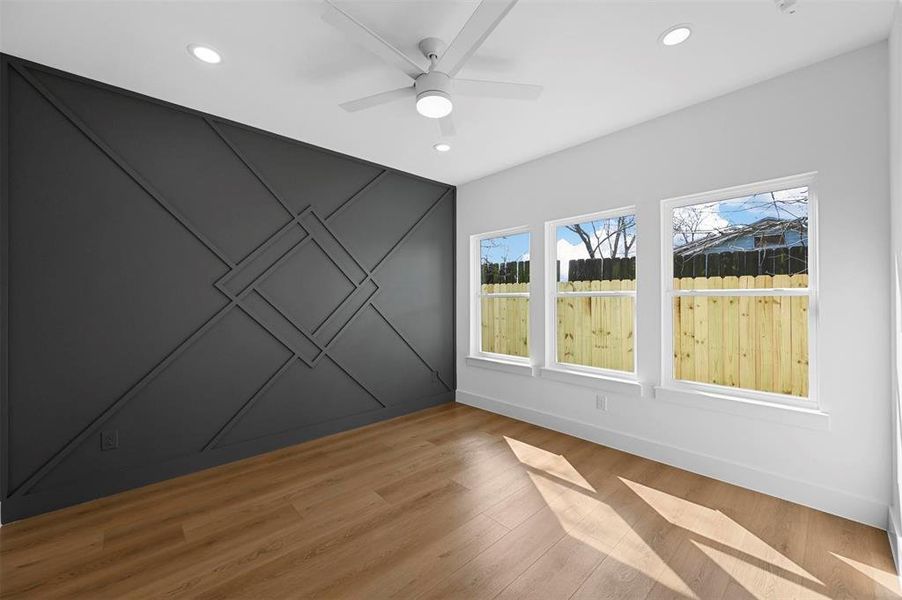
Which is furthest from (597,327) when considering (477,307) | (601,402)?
(477,307)

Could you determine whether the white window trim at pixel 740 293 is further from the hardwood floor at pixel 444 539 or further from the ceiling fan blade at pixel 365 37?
the ceiling fan blade at pixel 365 37

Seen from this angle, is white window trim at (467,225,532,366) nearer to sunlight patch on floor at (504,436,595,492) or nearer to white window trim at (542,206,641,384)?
white window trim at (542,206,641,384)

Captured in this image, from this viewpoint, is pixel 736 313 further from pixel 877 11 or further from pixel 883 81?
pixel 877 11

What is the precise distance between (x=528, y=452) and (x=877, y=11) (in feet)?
11.1

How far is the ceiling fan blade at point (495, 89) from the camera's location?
7.17ft

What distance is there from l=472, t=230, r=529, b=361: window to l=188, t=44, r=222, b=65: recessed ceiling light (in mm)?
3006

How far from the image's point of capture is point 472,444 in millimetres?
3422

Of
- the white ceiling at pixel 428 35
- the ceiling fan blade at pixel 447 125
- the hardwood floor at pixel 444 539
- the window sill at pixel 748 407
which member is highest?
the white ceiling at pixel 428 35

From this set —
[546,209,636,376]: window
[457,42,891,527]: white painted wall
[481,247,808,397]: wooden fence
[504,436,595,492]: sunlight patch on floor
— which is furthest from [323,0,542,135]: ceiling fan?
[504,436,595,492]: sunlight patch on floor

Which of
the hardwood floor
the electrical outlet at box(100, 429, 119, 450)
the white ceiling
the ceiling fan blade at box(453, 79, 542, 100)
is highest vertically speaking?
the white ceiling

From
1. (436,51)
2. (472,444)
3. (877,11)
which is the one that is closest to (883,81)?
(877,11)

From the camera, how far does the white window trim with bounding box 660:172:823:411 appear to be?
8.07 feet

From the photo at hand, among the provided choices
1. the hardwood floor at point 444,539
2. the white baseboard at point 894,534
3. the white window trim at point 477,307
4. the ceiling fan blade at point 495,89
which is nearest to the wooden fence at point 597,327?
the white window trim at point 477,307

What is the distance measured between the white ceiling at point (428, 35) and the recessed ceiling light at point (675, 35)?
0.04 m
